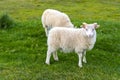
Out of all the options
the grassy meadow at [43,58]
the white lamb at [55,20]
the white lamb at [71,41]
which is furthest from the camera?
the white lamb at [55,20]

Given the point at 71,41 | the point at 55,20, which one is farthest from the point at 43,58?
the point at 55,20

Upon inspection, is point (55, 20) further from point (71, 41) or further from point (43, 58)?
point (71, 41)

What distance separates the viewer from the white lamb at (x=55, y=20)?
1497 cm

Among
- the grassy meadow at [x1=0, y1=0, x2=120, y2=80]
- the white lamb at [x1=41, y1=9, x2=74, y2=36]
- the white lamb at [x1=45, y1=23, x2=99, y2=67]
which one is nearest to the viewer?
the grassy meadow at [x1=0, y1=0, x2=120, y2=80]

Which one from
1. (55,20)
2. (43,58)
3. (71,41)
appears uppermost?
(71,41)

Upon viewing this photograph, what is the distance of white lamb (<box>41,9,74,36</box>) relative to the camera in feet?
49.1

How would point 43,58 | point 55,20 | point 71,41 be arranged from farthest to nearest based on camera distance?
point 55,20 < point 43,58 < point 71,41

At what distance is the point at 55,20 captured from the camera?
15445 millimetres

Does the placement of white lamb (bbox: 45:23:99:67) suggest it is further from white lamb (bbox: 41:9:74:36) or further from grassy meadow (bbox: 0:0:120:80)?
white lamb (bbox: 41:9:74:36)

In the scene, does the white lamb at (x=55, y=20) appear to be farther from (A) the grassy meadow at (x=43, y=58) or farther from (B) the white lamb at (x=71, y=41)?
(B) the white lamb at (x=71, y=41)

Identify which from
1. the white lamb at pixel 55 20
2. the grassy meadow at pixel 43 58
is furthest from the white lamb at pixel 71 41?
the white lamb at pixel 55 20

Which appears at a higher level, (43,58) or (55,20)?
(55,20)

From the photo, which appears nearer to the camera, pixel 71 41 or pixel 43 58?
pixel 71 41

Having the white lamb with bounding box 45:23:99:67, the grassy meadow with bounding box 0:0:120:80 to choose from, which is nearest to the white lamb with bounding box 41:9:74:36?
the grassy meadow with bounding box 0:0:120:80
